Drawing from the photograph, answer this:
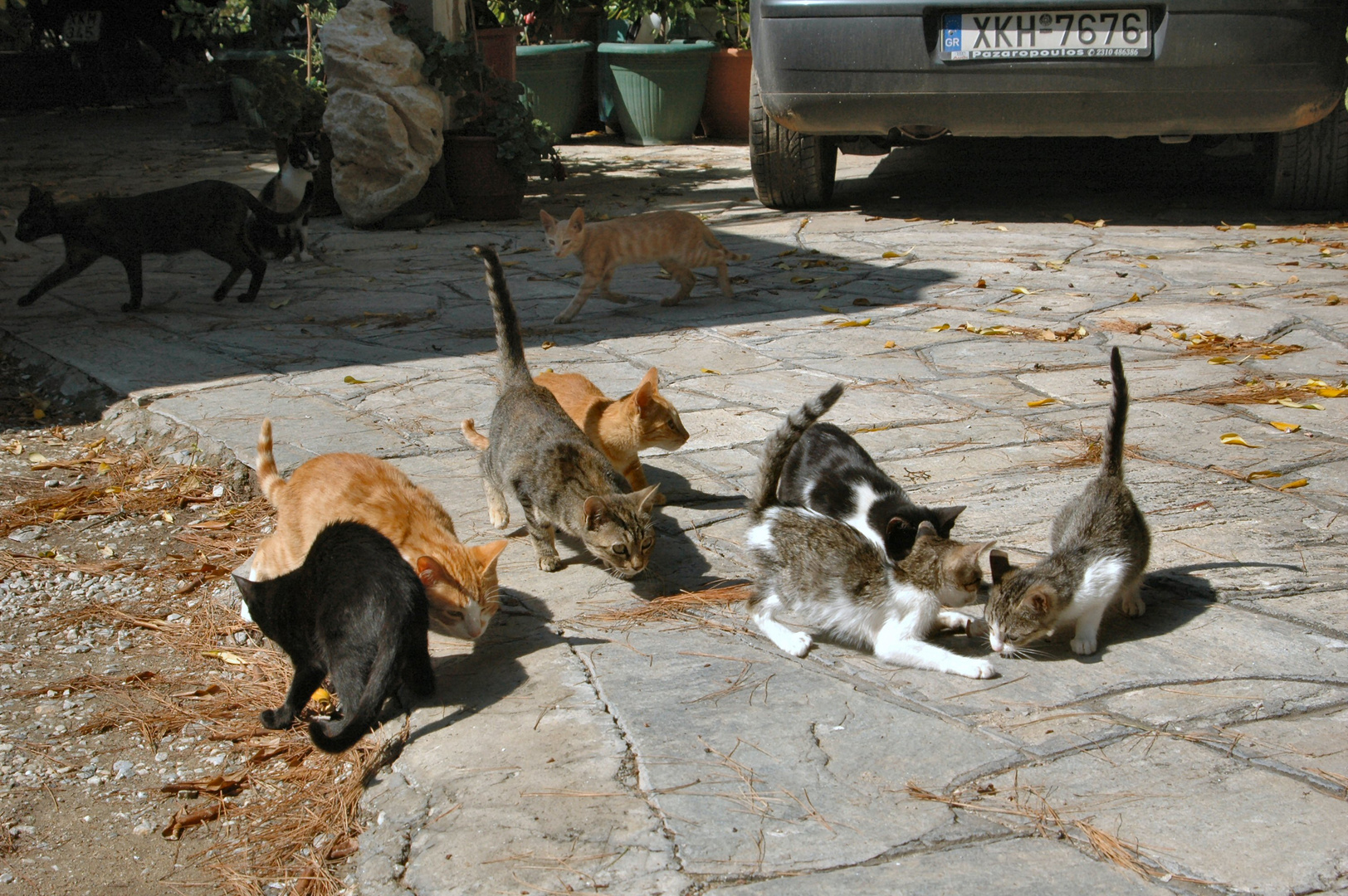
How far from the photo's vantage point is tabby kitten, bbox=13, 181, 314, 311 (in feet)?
22.2

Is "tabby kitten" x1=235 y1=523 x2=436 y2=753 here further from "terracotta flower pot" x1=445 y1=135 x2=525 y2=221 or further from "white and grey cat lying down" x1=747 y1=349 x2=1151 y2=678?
"terracotta flower pot" x1=445 y1=135 x2=525 y2=221

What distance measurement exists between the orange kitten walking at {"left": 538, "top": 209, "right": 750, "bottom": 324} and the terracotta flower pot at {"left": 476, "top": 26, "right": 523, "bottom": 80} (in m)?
4.31

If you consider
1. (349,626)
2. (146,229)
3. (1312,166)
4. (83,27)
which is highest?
(83,27)

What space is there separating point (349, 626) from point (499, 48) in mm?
8870

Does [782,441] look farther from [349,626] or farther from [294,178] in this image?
[294,178]

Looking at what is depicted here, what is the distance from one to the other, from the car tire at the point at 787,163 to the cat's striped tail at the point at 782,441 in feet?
17.5

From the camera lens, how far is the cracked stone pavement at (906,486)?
201cm

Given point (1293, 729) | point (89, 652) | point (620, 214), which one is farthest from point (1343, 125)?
point (89, 652)

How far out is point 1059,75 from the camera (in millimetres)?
6668

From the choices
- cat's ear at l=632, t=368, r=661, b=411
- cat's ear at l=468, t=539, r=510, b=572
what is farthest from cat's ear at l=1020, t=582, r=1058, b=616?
cat's ear at l=632, t=368, r=661, b=411

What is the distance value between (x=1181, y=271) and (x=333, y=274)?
5.16 meters

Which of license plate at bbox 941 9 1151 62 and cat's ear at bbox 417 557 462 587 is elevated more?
license plate at bbox 941 9 1151 62

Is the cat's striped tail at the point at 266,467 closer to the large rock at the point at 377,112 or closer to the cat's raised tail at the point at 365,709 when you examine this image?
the cat's raised tail at the point at 365,709

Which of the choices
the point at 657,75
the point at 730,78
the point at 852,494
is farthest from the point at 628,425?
the point at 730,78
